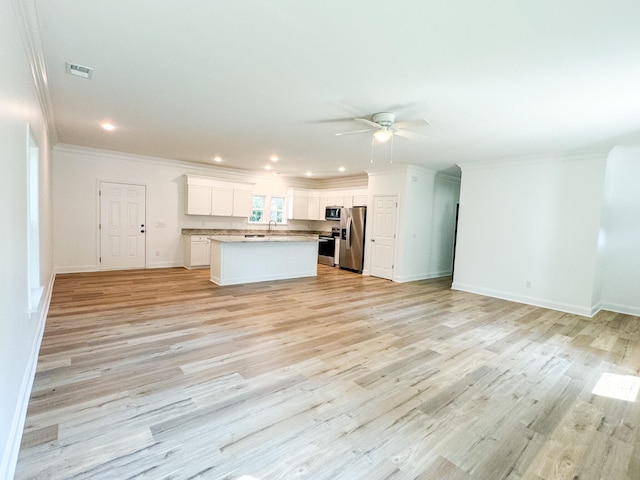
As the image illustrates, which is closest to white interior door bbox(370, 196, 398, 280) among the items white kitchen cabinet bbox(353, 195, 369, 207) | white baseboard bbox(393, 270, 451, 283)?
white baseboard bbox(393, 270, 451, 283)

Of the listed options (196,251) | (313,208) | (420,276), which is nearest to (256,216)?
(313,208)

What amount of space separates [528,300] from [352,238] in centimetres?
400

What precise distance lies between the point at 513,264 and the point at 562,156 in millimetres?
1939

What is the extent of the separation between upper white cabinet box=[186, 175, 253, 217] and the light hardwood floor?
11.8 feet

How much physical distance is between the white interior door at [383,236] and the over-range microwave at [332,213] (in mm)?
1649

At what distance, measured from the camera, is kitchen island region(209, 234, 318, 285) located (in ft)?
19.4

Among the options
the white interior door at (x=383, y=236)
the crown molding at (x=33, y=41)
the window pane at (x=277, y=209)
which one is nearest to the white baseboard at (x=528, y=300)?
the white interior door at (x=383, y=236)

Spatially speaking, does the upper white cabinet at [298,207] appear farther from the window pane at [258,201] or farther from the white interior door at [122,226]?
the white interior door at [122,226]

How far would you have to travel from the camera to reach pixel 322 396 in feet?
7.84

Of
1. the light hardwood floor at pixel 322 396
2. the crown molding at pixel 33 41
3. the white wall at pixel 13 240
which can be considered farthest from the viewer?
the crown molding at pixel 33 41

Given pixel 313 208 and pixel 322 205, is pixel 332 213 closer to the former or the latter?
pixel 322 205

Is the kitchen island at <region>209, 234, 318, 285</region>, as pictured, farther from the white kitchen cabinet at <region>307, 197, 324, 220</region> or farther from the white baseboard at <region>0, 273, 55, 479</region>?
the white baseboard at <region>0, 273, 55, 479</region>

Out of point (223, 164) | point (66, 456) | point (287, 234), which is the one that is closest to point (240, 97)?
point (66, 456)

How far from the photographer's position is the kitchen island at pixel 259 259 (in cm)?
590
